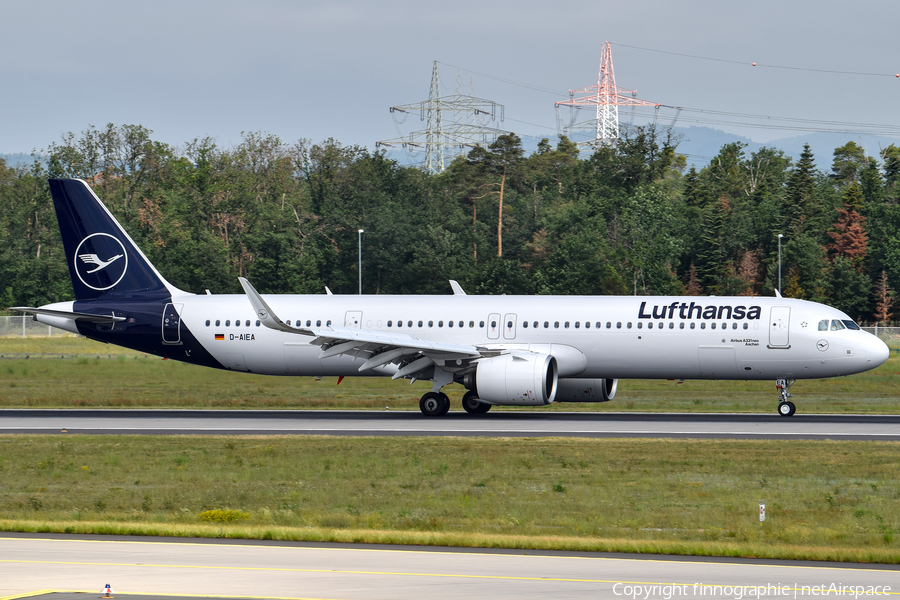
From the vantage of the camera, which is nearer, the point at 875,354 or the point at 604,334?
the point at 875,354

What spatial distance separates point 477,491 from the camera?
62.8 ft

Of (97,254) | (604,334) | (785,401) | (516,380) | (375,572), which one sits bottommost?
(375,572)

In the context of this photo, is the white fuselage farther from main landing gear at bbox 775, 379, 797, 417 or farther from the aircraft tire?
the aircraft tire

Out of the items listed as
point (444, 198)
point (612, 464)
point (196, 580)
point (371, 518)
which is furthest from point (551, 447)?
point (444, 198)

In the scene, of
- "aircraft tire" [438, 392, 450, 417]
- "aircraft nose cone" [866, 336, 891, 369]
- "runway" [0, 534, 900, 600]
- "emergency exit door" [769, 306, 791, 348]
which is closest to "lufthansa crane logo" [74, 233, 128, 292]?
"aircraft tire" [438, 392, 450, 417]

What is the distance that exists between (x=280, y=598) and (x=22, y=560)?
393 centimetres

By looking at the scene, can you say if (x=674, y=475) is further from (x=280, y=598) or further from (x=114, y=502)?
(x=280, y=598)

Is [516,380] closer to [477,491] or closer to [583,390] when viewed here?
[583,390]

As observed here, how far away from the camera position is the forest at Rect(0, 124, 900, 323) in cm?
8194

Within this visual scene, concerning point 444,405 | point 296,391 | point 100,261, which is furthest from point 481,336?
point 100,261

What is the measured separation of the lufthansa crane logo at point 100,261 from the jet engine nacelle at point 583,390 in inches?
608

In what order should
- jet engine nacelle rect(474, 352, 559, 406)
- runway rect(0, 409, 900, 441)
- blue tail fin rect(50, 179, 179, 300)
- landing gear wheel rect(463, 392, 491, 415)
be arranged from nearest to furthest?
runway rect(0, 409, 900, 441) < jet engine nacelle rect(474, 352, 559, 406) < landing gear wheel rect(463, 392, 491, 415) < blue tail fin rect(50, 179, 179, 300)

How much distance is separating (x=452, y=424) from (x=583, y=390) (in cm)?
553

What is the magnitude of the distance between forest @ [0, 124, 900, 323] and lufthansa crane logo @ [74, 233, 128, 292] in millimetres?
42964
